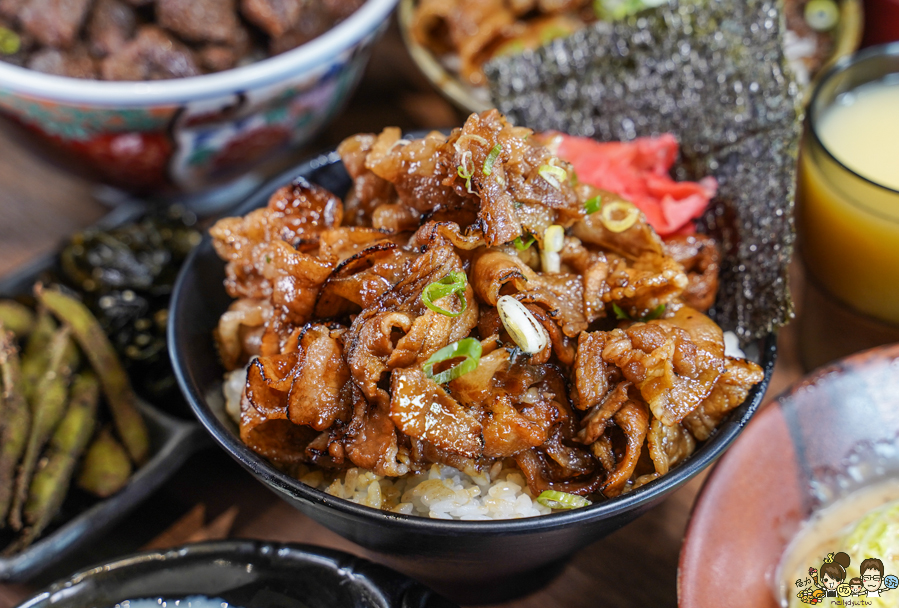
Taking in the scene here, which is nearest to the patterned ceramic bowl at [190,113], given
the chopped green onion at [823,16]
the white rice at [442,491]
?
the white rice at [442,491]

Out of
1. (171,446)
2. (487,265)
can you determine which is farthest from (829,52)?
(171,446)

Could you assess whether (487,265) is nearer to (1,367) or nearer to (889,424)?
(889,424)

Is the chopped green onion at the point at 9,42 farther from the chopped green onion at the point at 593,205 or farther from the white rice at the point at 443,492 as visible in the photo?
the chopped green onion at the point at 593,205

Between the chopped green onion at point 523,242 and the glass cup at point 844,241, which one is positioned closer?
the chopped green onion at point 523,242

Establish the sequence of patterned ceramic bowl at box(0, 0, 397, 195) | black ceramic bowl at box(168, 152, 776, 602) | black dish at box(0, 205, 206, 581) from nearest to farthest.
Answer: black ceramic bowl at box(168, 152, 776, 602) → black dish at box(0, 205, 206, 581) → patterned ceramic bowl at box(0, 0, 397, 195)

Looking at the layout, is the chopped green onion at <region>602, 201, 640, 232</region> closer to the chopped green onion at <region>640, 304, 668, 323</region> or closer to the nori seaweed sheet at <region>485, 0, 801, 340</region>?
the chopped green onion at <region>640, 304, 668, 323</region>

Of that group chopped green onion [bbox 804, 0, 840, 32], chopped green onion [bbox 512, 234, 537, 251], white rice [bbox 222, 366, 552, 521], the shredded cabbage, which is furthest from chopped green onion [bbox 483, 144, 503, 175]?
chopped green onion [bbox 804, 0, 840, 32]
